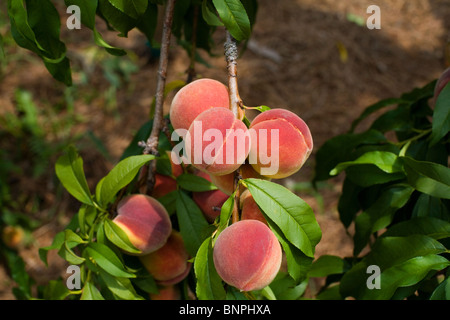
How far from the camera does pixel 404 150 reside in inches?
33.0

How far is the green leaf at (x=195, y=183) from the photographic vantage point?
2.53 ft

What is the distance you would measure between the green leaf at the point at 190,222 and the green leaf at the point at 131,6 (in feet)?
1.03

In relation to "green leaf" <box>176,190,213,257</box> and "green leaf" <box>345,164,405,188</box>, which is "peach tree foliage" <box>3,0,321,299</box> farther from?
"green leaf" <box>345,164,405,188</box>

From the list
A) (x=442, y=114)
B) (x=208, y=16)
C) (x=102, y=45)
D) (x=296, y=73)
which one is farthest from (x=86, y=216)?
(x=296, y=73)

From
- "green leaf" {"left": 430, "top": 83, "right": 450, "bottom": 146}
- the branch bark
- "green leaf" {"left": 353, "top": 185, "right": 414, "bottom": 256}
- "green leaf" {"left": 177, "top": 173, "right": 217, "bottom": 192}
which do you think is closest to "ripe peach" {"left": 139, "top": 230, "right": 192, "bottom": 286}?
"green leaf" {"left": 177, "top": 173, "right": 217, "bottom": 192}

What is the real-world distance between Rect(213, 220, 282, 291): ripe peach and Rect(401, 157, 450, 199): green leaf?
0.94 feet

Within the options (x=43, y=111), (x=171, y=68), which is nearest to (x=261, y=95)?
(x=171, y=68)

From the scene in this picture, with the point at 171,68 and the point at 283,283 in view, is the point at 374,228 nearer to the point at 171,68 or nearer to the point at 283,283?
the point at 283,283

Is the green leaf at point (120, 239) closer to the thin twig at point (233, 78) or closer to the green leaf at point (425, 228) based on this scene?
the thin twig at point (233, 78)

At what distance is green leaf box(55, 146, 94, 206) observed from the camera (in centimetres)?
81

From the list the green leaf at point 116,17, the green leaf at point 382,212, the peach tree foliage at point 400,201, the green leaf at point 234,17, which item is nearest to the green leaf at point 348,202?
the peach tree foliage at point 400,201

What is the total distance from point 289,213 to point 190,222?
214 millimetres
